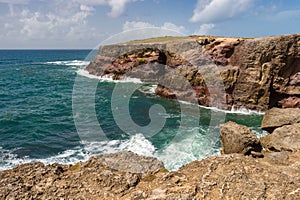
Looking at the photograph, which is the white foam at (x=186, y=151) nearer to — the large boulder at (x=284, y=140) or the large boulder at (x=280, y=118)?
the large boulder at (x=280, y=118)

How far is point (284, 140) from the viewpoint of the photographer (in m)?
14.7

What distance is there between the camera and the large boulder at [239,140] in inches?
548

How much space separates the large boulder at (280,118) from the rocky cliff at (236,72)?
491 inches

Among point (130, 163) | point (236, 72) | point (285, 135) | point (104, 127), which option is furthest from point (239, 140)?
point (236, 72)

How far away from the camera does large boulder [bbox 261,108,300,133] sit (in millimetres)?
18953

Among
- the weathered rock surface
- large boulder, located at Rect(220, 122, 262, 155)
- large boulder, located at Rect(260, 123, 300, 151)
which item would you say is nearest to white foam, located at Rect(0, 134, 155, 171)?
large boulder, located at Rect(220, 122, 262, 155)

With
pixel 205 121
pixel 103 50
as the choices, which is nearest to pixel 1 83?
pixel 103 50

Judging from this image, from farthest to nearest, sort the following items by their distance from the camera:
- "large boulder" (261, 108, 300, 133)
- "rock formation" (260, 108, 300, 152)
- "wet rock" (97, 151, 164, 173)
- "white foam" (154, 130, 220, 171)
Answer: "large boulder" (261, 108, 300, 133) < "white foam" (154, 130, 220, 171) < "rock formation" (260, 108, 300, 152) < "wet rock" (97, 151, 164, 173)

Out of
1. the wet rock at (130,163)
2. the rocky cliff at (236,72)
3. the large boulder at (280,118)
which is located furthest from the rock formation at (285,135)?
the rocky cliff at (236,72)

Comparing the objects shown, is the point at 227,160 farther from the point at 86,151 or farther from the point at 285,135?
the point at 86,151

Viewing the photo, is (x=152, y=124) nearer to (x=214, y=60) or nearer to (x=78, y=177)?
(x=214, y=60)

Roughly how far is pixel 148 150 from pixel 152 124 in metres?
7.25

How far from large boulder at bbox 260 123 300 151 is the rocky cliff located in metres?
17.6

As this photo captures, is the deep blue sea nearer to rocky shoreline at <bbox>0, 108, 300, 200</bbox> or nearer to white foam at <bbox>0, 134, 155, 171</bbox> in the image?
white foam at <bbox>0, 134, 155, 171</bbox>
